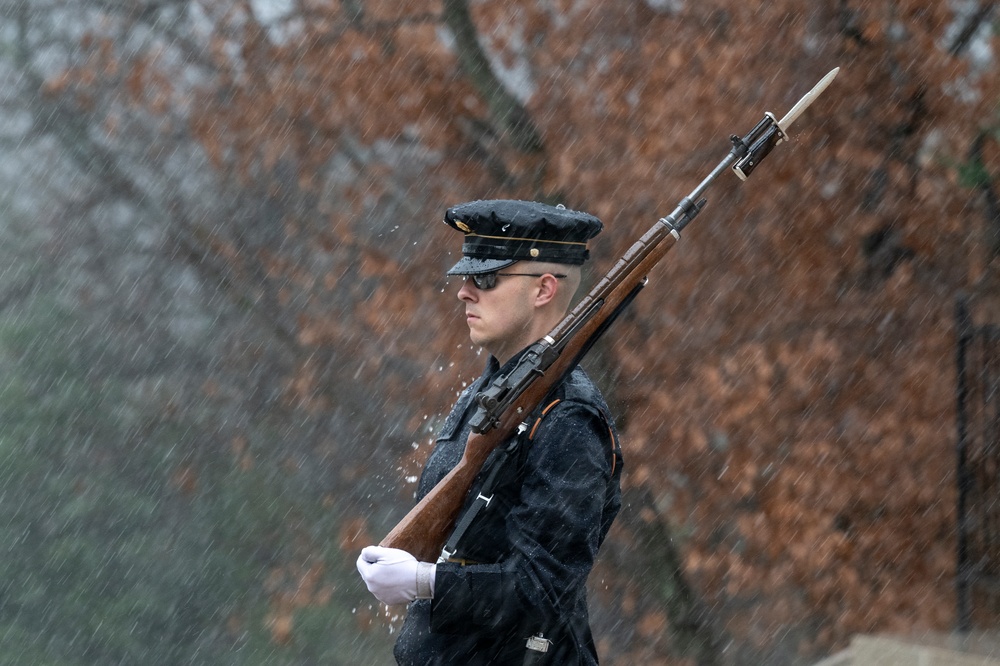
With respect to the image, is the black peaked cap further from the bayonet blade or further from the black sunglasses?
the bayonet blade

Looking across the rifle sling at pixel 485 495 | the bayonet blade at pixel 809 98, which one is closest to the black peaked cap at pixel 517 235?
the rifle sling at pixel 485 495

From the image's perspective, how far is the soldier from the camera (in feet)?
8.99

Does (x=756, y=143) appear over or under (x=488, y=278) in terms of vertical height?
over

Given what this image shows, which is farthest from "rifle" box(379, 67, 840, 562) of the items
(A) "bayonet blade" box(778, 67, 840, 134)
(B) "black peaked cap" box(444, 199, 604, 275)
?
(B) "black peaked cap" box(444, 199, 604, 275)

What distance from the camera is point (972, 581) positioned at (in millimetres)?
7055

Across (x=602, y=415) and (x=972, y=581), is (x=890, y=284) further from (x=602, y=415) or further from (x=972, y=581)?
(x=602, y=415)

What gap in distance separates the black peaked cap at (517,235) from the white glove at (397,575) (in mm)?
681

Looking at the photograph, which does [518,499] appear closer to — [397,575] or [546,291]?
[397,575]

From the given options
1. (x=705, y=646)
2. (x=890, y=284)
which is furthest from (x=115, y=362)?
(x=890, y=284)

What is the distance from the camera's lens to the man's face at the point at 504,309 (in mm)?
2984

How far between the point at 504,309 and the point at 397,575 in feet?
2.19

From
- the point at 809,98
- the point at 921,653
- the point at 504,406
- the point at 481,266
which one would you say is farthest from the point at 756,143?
the point at 921,653

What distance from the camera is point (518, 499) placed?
2895 mm

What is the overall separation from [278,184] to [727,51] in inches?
138
